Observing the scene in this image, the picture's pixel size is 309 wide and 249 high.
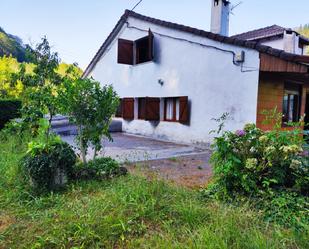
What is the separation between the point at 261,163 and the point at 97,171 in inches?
106

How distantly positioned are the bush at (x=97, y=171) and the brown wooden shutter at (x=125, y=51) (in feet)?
27.8

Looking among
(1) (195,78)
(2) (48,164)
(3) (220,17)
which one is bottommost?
(2) (48,164)

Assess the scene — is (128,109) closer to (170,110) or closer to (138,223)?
(170,110)

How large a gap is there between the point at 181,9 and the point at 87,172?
8.81 meters

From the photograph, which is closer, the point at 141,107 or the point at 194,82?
the point at 194,82

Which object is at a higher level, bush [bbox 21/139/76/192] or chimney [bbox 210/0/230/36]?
Answer: chimney [bbox 210/0/230/36]

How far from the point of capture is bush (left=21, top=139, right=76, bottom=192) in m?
3.84

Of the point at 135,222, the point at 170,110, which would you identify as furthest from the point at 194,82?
the point at 135,222

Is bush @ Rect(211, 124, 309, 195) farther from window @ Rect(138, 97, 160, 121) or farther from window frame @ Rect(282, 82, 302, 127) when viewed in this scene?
window @ Rect(138, 97, 160, 121)

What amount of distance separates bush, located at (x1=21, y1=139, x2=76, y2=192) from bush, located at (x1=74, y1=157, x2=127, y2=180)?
0.74 feet

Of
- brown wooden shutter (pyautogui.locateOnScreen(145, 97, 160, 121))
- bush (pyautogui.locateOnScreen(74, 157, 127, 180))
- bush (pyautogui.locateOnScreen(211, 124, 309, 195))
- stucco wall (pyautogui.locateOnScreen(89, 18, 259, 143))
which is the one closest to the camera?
bush (pyautogui.locateOnScreen(211, 124, 309, 195))

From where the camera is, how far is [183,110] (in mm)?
9406

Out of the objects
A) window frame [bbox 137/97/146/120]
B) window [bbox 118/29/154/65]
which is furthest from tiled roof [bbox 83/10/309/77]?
window frame [bbox 137/97/146/120]

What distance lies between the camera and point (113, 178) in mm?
4395
